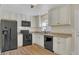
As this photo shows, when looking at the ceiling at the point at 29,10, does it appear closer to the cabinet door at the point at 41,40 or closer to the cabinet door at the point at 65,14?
the cabinet door at the point at 65,14

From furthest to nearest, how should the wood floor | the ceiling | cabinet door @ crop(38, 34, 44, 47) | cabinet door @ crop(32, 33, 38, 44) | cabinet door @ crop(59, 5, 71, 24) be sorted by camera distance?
cabinet door @ crop(38, 34, 44, 47)
cabinet door @ crop(32, 33, 38, 44)
the ceiling
cabinet door @ crop(59, 5, 71, 24)
the wood floor

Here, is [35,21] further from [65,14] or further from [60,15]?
[65,14]

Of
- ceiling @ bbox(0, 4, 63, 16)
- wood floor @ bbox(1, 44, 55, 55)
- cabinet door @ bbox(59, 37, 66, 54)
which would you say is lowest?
wood floor @ bbox(1, 44, 55, 55)

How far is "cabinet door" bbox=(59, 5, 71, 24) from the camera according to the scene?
133 inches

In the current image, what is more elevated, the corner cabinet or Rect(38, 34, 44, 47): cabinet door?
the corner cabinet

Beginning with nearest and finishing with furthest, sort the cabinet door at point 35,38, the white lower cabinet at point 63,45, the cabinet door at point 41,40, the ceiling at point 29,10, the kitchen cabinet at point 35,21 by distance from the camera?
the white lower cabinet at point 63,45 → the ceiling at point 29,10 → the kitchen cabinet at point 35,21 → the cabinet door at point 35,38 → the cabinet door at point 41,40

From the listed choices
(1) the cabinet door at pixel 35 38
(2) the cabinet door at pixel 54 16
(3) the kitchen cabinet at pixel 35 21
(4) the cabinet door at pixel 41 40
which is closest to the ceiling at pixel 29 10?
(3) the kitchen cabinet at pixel 35 21

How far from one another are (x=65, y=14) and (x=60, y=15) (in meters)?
0.26

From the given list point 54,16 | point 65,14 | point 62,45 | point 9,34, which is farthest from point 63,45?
point 9,34

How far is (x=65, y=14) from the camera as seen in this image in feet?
11.4

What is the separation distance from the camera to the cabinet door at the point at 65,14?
3381 mm

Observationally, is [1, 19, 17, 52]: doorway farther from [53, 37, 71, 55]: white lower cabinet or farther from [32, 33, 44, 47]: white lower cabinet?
[53, 37, 71, 55]: white lower cabinet

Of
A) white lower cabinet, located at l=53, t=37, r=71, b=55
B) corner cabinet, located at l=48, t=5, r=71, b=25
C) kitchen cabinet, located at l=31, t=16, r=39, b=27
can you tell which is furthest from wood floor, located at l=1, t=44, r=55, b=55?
corner cabinet, located at l=48, t=5, r=71, b=25

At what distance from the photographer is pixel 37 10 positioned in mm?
4230
